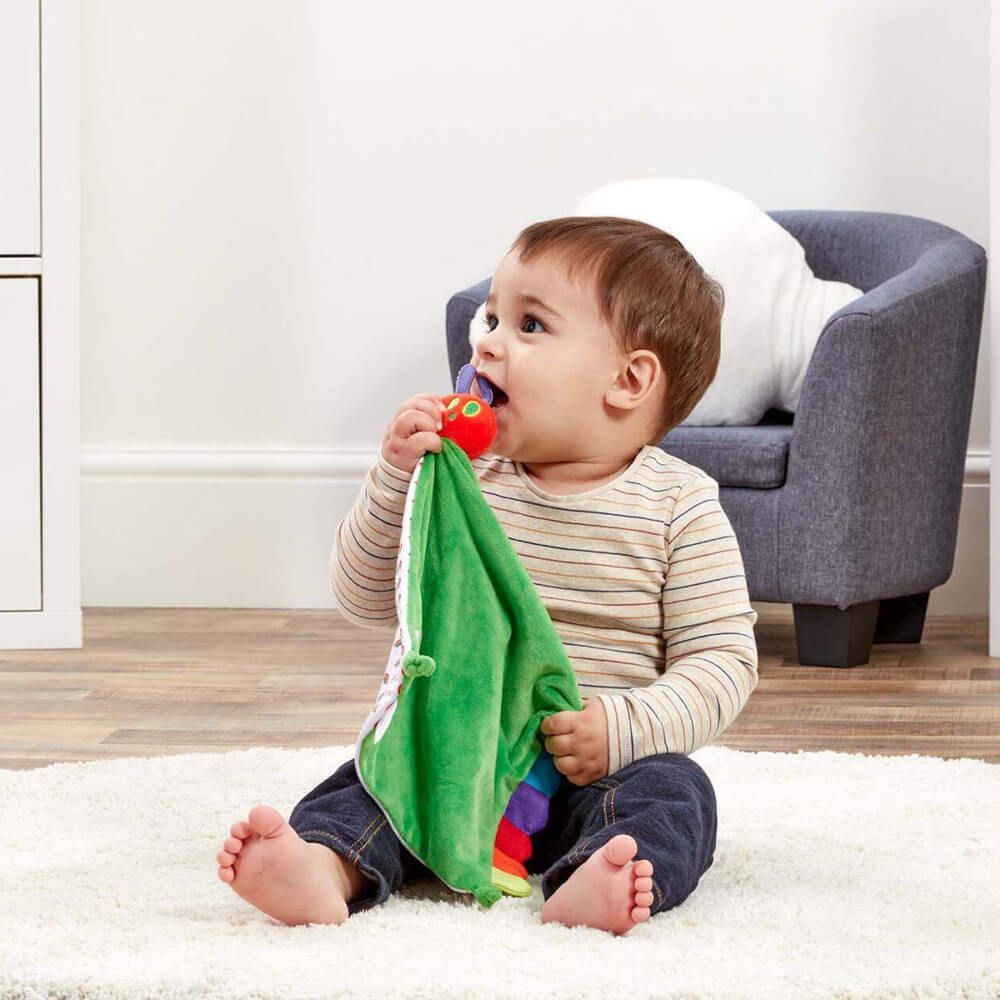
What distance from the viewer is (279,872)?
→ 1.03m

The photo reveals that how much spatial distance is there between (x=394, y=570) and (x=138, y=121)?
7.32 ft

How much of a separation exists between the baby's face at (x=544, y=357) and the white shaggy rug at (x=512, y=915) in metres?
0.36

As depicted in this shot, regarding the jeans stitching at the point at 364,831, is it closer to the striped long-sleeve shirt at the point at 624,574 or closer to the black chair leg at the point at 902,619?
the striped long-sleeve shirt at the point at 624,574

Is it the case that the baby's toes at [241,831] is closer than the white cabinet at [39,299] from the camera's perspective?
Yes

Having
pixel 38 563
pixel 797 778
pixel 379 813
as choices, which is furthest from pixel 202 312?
pixel 379 813

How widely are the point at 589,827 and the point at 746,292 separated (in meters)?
1.65

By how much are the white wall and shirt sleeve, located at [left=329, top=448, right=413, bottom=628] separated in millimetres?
1922

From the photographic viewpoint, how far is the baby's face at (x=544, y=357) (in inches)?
49.9

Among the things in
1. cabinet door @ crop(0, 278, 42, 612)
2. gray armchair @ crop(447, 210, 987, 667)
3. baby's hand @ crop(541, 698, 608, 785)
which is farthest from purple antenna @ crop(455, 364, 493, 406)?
cabinet door @ crop(0, 278, 42, 612)

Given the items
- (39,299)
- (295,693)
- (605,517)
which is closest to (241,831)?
(605,517)

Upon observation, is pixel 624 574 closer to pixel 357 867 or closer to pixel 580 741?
pixel 580 741

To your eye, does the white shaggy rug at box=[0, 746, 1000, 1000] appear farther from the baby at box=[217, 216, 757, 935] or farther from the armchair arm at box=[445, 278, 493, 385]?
the armchair arm at box=[445, 278, 493, 385]

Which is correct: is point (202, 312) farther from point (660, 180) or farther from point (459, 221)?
point (660, 180)

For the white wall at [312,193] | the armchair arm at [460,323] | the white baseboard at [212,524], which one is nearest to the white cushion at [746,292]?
the armchair arm at [460,323]
